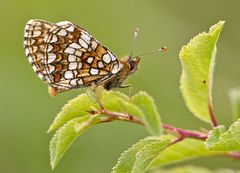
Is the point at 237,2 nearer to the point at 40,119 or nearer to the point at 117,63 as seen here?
the point at 40,119

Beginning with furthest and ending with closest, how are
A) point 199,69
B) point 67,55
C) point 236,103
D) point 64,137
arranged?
point 67,55, point 236,103, point 199,69, point 64,137

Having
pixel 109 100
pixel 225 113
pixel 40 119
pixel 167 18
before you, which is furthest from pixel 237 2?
pixel 109 100

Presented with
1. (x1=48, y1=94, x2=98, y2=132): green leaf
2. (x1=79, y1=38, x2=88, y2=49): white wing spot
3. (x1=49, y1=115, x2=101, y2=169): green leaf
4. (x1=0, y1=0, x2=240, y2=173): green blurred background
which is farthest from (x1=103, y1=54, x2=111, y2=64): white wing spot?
(x1=0, y1=0, x2=240, y2=173): green blurred background

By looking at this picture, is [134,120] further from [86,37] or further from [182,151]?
[86,37]

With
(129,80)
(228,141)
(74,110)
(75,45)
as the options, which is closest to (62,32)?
(75,45)

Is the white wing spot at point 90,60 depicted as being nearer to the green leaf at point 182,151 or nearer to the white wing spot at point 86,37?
the white wing spot at point 86,37

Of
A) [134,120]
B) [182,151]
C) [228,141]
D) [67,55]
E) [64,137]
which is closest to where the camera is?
[228,141]

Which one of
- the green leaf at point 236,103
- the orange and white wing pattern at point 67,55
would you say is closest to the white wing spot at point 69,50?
the orange and white wing pattern at point 67,55
